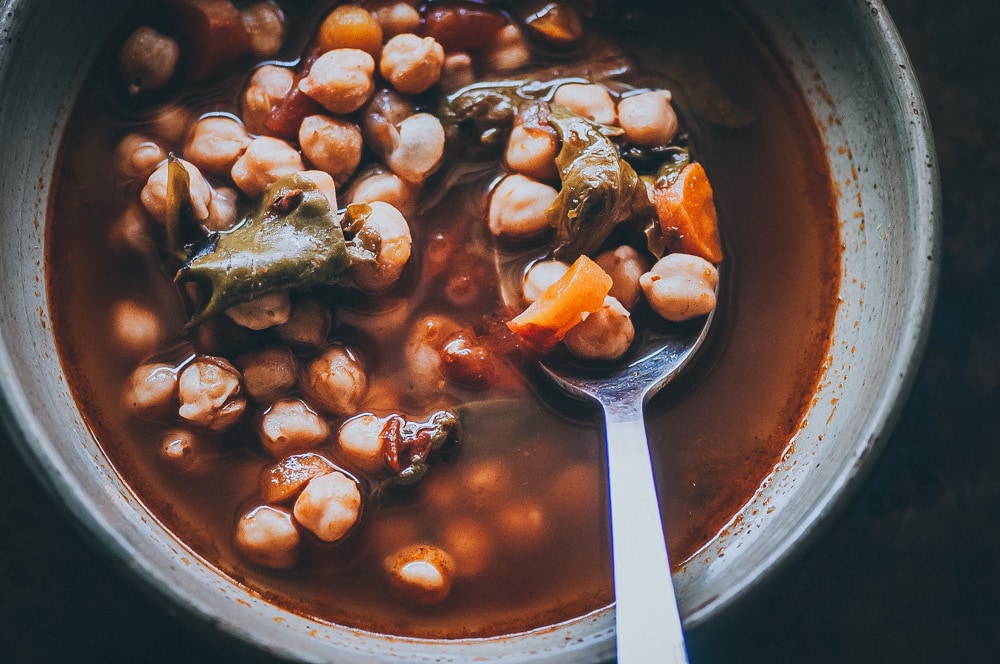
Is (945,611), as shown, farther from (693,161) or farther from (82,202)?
(82,202)

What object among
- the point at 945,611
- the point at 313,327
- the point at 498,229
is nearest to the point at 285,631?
the point at 313,327

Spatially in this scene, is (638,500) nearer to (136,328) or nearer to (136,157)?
(136,328)

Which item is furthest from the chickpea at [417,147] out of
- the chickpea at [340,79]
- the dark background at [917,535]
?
the dark background at [917,535]

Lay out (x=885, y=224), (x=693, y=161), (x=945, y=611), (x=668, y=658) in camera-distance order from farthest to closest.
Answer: (x=945, y=611)
(x=693, y=161)
(x=885, y=224)
(x=668, y=658)

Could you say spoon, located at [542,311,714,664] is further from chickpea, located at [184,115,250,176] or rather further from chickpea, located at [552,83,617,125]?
chickpea, located at [184,115,250,176]

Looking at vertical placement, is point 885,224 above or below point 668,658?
above

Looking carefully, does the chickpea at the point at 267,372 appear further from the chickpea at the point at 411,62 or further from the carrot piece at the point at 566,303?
the chickpea at the point at 411,62

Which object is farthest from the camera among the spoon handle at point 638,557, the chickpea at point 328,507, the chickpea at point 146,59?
the chickpea at point 146,59
